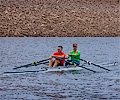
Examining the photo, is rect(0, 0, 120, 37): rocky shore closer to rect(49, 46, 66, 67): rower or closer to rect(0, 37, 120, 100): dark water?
rect(49, 46, 66, 67): rower

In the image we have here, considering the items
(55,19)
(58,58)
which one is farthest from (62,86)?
(55,19)

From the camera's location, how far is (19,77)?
93.5ft

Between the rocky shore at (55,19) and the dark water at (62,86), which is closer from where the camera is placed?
the dark water at (62,86)

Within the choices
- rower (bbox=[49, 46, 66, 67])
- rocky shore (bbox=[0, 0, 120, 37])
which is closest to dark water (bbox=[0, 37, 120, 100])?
rower (bbox=[49, 46, 66, 67])

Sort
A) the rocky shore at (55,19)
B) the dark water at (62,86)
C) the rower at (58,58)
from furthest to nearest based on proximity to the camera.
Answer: the rocky shore at (55,19)
the rower at (58,58)
the dark water at (62,86)

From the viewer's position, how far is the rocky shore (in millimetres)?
112575

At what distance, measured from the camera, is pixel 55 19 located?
397 ft

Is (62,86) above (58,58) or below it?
below

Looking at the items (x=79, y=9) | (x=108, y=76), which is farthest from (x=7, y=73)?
(x=79, y=9)

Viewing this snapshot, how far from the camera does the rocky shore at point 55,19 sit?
369 ft

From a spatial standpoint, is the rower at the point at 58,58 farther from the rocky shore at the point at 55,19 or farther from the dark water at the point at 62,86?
the rocky shore at the point at 55,19

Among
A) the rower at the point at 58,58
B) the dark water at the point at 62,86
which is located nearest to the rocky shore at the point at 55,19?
the rower at the point at 58,58

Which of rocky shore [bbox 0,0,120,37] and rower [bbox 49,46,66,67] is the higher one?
rocky shore [bbox 0,0,120,37]

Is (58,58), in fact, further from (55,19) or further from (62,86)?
(55,19)
